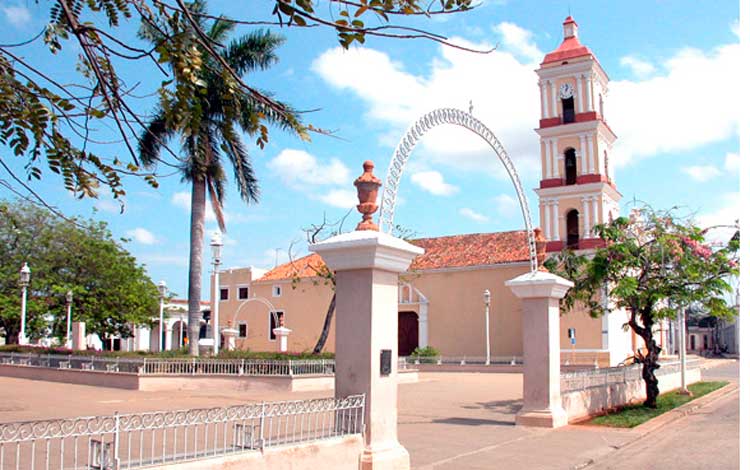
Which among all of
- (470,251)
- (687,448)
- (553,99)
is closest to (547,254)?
(470,251)

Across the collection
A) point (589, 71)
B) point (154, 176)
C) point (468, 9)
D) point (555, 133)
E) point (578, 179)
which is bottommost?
point (154, 176)

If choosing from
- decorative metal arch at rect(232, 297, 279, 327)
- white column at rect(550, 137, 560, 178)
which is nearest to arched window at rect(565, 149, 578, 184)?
white column at rect(550, 137, 560, 178)

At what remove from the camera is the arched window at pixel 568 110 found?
1308 inches

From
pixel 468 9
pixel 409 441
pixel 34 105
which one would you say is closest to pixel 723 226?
pixel 409 441

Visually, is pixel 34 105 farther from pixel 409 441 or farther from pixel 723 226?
pixel 723 226

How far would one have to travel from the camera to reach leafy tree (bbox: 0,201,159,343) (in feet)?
96.4

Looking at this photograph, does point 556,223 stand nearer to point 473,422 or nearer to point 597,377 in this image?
point 597,377

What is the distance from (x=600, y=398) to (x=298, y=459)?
9.03m

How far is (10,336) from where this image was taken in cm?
3147

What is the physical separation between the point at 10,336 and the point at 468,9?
3311 centimetres

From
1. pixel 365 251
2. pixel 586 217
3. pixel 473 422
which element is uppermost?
pixel 586 217

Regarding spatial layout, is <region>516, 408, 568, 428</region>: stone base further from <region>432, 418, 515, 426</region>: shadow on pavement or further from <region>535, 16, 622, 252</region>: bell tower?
<region>535, 16, 622, 252</region>: bell tower

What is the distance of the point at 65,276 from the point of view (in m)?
30.5

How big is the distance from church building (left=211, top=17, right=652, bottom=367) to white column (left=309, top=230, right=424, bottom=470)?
21.1 metres
